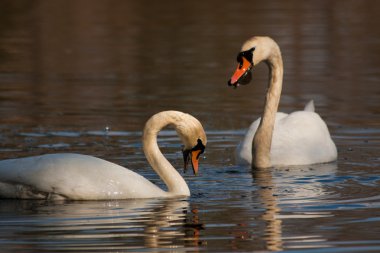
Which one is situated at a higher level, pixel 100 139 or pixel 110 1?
pixel 110 1

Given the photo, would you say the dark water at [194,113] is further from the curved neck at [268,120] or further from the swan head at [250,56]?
the swan head at [250,56]

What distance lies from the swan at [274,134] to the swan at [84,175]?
2.35 meters

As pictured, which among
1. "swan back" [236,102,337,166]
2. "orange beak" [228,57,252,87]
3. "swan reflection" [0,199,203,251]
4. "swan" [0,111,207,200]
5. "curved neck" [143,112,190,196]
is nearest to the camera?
"swan reflection" [0,199,203,251]

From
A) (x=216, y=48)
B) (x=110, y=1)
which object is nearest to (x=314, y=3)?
(x=110, y=1)

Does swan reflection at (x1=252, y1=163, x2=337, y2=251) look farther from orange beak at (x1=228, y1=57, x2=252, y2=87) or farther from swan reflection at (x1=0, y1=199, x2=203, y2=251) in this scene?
orange beak at (x1=228, y1=57, x2=252, y2=87)

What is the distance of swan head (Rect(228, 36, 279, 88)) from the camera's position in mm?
12141

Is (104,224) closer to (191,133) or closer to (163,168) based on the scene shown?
(191,133)

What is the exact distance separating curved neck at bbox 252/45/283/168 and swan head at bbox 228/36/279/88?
104mm

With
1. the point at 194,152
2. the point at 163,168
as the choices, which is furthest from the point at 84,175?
the point at 194,152

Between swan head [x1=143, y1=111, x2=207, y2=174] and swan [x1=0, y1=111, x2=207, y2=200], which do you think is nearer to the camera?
swan head [x1=143, y1=111, x2=207, y2=174]

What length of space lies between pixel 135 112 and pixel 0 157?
3.73 meters

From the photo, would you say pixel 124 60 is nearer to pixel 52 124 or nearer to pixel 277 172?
pixel 52 124

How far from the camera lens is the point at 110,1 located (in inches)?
1537

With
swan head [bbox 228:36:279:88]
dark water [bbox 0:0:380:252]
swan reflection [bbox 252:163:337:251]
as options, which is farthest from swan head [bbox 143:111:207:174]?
swan head [bbox 228:36:279:88]
